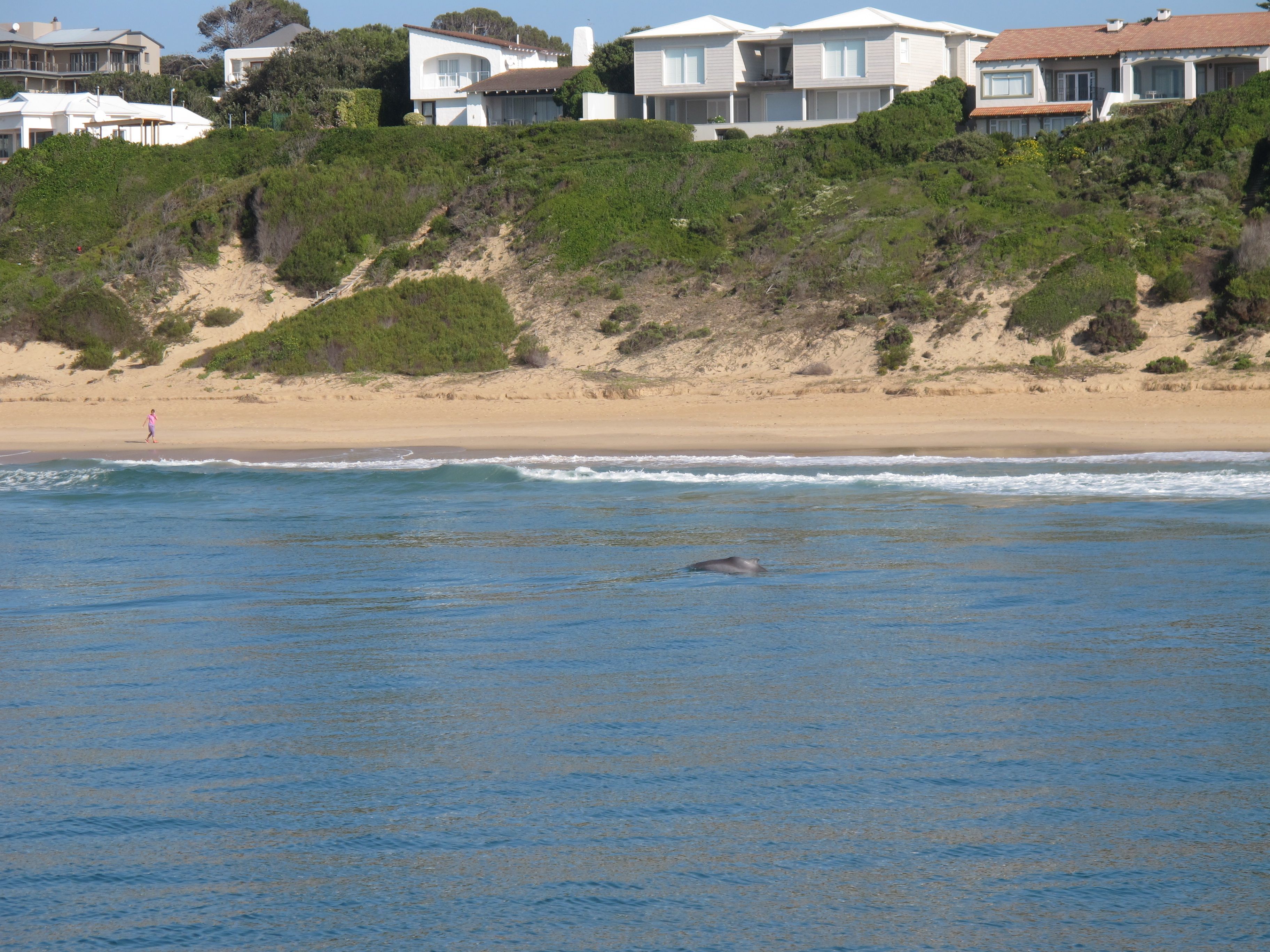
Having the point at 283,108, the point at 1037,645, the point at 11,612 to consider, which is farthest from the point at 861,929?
the point at 283,108

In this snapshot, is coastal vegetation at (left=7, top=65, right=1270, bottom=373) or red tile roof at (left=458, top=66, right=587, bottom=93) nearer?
coastal vegetation at (left=7, top=65, right=1270, bottom=373)

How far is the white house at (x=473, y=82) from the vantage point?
183 feet

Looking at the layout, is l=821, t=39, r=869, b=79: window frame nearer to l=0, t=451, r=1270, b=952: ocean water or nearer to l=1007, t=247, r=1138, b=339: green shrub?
l=1007, t=247, r=1138, b=339: green shrub

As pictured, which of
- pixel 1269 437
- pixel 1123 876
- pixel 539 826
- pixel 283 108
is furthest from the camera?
pixel 283 108

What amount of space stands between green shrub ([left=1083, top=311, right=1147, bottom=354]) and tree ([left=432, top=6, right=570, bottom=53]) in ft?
218

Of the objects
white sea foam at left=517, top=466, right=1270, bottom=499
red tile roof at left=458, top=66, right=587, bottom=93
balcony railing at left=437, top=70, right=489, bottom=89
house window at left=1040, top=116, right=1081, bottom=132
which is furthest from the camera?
balcony railing at left=437, top=70, right=489, bottom=89

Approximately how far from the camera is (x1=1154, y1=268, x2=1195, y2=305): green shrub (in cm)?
3083

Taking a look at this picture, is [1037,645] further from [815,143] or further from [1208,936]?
[815,143]

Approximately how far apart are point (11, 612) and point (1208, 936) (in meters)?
11.1

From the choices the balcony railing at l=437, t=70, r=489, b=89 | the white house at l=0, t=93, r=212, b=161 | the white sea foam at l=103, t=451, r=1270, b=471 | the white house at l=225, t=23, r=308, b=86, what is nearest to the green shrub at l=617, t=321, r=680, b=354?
the white sea foam at l=103, t=451, r=1270, b=471

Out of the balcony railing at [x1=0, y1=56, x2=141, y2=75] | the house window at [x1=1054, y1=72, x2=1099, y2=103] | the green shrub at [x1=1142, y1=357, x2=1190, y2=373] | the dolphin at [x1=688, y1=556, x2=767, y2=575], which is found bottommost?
the dolphin at [x1=688, y1=556, x2=767, y2=575]

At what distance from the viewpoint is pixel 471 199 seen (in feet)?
138

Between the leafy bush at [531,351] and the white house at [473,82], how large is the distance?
2224 centimetres

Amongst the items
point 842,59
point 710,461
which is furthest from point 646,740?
point 842,59
